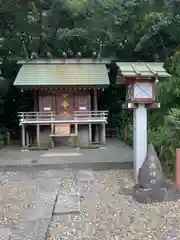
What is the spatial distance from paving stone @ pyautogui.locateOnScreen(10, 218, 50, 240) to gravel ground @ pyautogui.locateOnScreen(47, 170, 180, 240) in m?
0.10

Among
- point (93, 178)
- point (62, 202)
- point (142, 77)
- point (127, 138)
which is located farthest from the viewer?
point (127, 138)

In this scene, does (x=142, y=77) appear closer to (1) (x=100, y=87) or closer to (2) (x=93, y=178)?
(2) (x=93, y=178)

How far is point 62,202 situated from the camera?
532 centimetres

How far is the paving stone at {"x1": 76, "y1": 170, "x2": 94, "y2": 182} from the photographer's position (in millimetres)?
7018

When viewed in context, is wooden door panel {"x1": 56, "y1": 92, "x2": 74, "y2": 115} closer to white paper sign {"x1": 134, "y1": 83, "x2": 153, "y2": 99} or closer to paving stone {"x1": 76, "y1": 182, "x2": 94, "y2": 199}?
paving stone {"x1": 76, "y1": 182, "x2": 94, "y2": 199}

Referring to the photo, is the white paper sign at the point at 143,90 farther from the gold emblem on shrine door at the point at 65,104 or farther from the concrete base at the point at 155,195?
the gold emblem on shrine door at the point at 65,104

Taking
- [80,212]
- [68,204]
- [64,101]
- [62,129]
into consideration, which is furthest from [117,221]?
[64,101]

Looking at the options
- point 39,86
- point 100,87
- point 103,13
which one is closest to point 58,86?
point 39,86

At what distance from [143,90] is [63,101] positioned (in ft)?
24.6

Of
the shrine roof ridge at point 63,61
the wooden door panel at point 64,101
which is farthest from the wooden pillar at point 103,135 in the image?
the shrine roof ridge at point 63,61

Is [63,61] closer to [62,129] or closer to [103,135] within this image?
[62,129]

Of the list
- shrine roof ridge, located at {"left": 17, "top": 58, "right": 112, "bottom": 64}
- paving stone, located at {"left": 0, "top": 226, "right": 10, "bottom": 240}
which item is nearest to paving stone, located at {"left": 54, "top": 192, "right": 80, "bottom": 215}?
paving stone, located at {"left": 0, "top": 226, "right": 10, "bottom": 240}

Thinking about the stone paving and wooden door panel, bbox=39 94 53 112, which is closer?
the stone paving

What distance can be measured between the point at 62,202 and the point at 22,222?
999 mm
